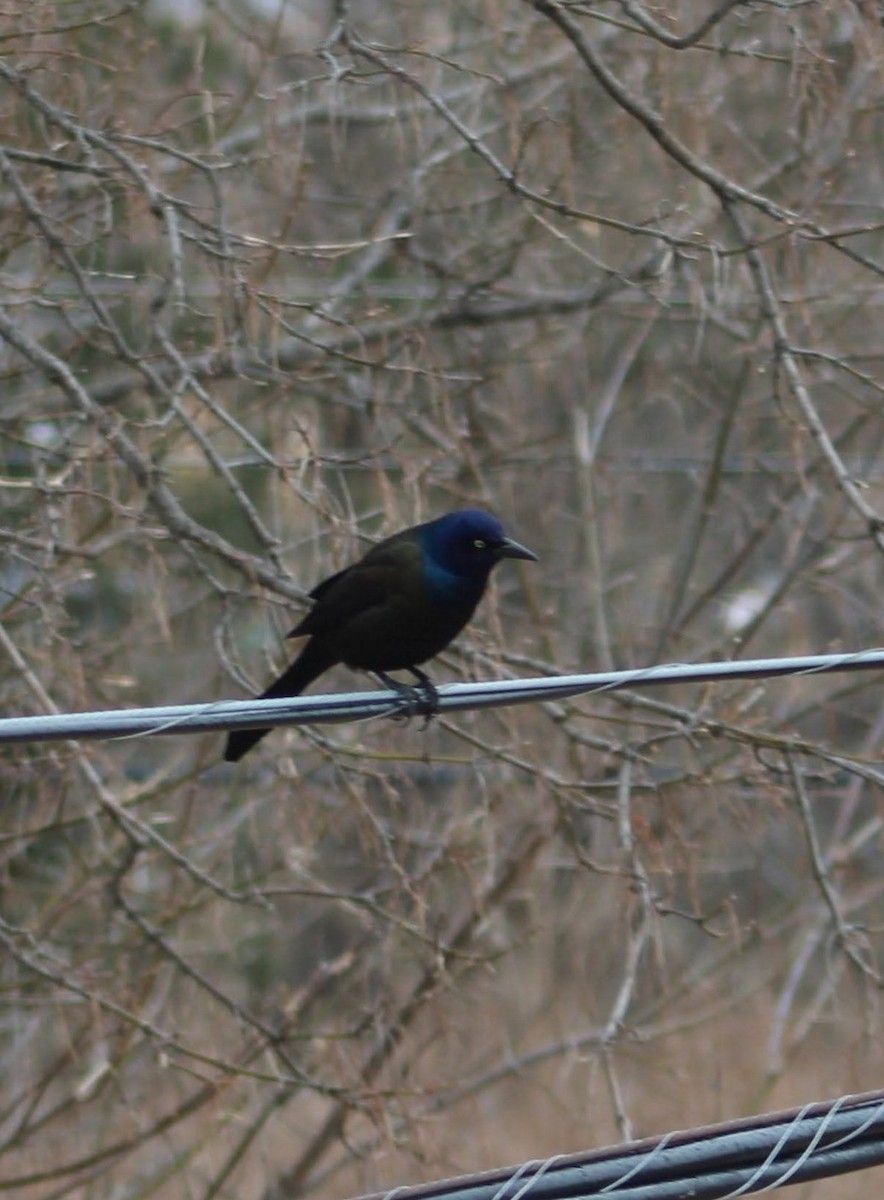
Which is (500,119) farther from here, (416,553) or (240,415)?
(416,553)

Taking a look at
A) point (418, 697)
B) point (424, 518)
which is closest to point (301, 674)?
point (424, 518)

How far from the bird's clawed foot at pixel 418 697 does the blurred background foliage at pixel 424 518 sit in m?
0.35

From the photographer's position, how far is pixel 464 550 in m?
4.68

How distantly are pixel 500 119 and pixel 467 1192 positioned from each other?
5.69 metres

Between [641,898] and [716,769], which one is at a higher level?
[641,898]

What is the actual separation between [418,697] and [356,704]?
38 centimetres

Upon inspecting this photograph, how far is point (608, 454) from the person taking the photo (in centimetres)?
860

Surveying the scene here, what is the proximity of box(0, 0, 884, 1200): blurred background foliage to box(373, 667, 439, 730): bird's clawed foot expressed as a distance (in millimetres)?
349

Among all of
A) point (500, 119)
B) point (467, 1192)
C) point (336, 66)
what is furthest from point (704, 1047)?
point (467, 1192)

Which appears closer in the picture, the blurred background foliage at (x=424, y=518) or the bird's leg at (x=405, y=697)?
the bird's leg at (x=405, y=697)

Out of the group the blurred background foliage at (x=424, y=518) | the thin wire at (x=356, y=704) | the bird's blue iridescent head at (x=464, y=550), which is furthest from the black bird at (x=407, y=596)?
the thin wire at (x=356, y=704)

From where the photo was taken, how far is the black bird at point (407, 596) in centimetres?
467

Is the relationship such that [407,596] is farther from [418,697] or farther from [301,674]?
[418,697]

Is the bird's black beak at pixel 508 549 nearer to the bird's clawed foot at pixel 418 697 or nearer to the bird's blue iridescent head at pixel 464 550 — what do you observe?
the bird's blue iridescent head at pixel 464 550
